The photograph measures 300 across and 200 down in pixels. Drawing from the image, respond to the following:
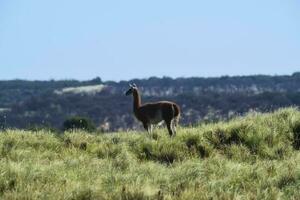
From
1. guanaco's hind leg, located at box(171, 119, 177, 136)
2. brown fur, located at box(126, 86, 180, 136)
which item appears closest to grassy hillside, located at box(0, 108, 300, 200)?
guanaco's hind leg, located at box(171, 119, 177, 136)

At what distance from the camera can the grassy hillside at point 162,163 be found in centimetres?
1112

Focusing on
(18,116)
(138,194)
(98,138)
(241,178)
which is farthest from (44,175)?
(18,116)

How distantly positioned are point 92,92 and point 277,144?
146901 millimetres

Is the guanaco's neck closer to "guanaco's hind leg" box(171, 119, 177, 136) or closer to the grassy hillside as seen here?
"guanaco's hind leg" box(171, 119, 177, 136)

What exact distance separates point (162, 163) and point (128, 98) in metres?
138

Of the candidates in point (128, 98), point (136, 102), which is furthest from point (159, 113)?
point (128, 98)

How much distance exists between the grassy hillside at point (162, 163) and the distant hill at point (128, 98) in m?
81.9

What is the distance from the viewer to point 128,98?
153500 millimetres

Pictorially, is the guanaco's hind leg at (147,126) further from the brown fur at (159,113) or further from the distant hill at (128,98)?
the distant hill at (128,98)

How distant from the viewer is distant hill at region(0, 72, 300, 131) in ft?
401

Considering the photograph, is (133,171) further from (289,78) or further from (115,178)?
(289,78)

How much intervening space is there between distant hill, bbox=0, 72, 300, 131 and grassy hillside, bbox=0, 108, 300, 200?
269 ft

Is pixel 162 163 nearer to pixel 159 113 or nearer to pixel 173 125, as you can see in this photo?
pixel 173 125

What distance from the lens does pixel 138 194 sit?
10.8 meters
